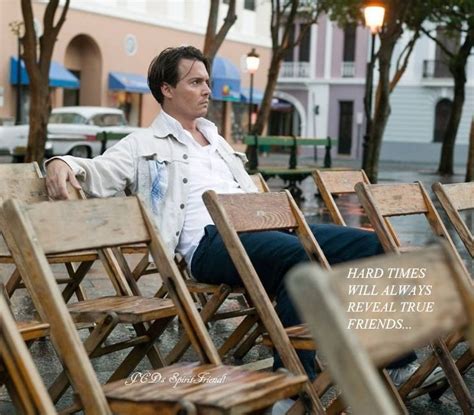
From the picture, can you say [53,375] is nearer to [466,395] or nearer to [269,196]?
[269,196]

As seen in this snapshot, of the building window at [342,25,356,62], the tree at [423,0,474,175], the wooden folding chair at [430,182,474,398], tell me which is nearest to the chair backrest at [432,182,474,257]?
the wooden folding chair at [430,182,474,398]

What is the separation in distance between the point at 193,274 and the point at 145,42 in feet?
119

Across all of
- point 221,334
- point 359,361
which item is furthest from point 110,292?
point 359,361

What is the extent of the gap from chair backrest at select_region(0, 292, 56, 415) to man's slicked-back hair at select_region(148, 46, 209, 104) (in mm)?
2737

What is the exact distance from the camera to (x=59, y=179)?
534 centimetres

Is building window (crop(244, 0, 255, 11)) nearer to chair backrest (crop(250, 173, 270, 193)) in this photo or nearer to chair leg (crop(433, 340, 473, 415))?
chair backrest (crop(250, 173, 270, 193))

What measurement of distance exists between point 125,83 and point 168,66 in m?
33.9

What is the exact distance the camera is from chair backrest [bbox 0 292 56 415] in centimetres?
341

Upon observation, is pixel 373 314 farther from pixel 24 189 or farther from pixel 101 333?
pixel 24 189

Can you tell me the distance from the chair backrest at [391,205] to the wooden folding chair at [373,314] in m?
2.38

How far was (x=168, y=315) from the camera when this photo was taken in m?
4.68

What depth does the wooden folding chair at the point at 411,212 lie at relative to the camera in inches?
206

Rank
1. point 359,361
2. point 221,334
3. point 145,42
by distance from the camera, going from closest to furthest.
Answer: point 359,361, point 221,334, point 145,42

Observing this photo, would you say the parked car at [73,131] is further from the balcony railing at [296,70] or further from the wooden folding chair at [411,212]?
the balcony railing at [296,70]
